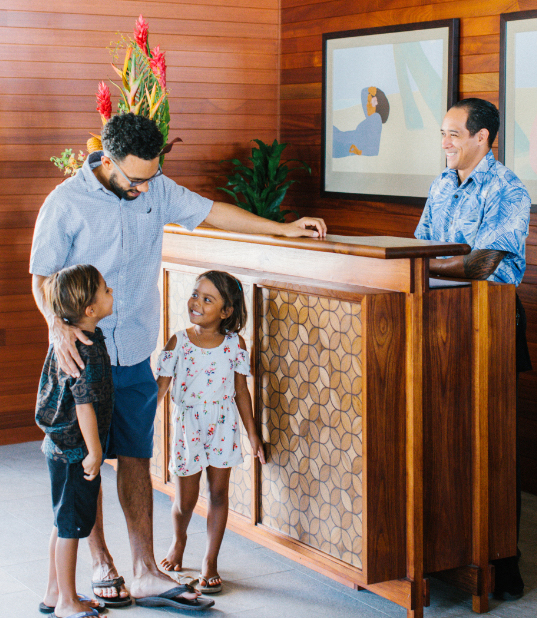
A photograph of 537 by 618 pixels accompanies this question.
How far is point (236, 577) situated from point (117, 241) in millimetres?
1281

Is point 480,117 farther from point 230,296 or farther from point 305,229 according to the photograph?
point 230,296

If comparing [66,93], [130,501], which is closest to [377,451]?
[130,501]

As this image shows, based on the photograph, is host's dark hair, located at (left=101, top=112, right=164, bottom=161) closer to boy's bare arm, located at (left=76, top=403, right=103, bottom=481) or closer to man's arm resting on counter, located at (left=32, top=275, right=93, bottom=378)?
man's arm resting on counter, located at (left=32, top=275, right=93, bottom=378)

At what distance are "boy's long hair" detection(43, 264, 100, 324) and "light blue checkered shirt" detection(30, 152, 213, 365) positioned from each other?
0.31 ft

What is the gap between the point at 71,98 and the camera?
189 inches

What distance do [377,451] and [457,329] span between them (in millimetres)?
470

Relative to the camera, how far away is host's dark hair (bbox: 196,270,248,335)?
3004mm

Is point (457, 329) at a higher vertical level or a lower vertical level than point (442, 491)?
higher

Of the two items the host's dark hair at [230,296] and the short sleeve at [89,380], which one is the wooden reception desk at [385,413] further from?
the short sleeve at [89,380]

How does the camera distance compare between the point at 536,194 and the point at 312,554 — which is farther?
the point at 536,194

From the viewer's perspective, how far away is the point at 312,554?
2.93 meters

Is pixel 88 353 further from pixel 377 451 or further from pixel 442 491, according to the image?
pixel 442 491

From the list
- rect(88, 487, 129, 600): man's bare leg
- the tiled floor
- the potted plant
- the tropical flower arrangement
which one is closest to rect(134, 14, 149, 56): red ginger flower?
the tropical flower arrangement

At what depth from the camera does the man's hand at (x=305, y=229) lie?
2.93 meters
